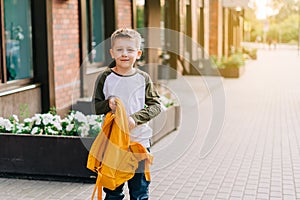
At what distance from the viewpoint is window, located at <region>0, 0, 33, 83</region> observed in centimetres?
808

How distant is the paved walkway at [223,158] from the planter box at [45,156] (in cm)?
12

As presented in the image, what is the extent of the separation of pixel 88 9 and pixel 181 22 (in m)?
8.42

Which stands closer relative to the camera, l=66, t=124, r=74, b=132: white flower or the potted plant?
the potted plant

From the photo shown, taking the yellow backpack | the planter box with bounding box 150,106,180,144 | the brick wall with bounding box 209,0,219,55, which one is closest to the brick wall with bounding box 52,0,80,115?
the planter box with bounding box 150,106,180,144

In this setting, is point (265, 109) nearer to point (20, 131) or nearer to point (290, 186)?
point (290, 186)

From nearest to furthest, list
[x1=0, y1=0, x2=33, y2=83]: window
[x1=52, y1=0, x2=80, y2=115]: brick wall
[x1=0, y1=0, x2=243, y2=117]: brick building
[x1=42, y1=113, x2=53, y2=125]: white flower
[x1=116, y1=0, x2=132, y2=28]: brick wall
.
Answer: [x1=42, y1=113, x2=53, y2=125]: white flower
[x1=0, y1=0, x2=243, y2=117]: brick building
[x1=0, y1=0, x2=33, y2=83]: window
[x1=52, y1=0, x2=80, y2=115]: brick wall
[x1=116, y1=0, x2=132, y2=28]: brick wall

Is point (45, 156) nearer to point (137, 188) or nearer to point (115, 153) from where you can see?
point (137, 188)

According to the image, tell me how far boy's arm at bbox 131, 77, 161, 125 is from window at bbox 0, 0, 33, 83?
13.9ft

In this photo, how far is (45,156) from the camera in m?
5.97

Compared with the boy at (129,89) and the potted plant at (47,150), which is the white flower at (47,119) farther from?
the boy at (129,89)

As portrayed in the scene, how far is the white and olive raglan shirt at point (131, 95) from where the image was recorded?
408cm

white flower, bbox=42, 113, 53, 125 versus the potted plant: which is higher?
white flower, bbox=42, 113, 53, 125

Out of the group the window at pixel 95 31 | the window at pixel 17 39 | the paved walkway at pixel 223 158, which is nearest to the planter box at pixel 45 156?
the paved walkway at pixel 223 158

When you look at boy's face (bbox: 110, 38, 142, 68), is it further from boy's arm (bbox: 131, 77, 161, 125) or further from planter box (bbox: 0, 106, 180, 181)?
planter box (bbox: 0, 106, 180, 181)
